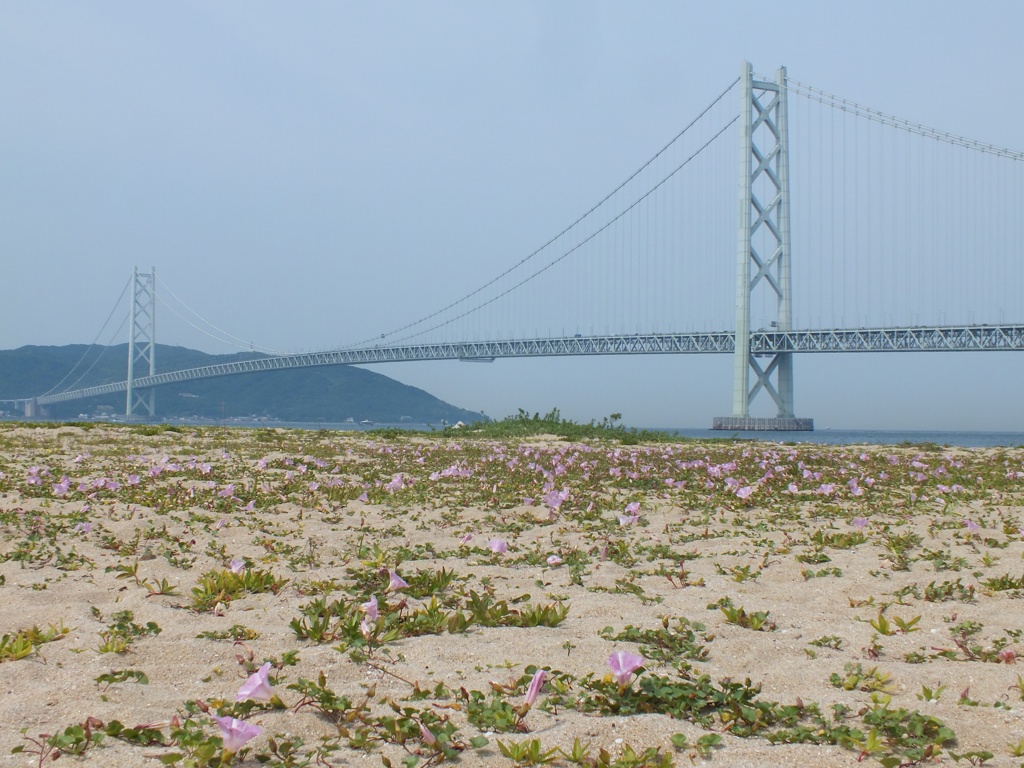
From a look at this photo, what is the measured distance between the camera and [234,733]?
1575mm

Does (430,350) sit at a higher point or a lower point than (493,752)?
higher

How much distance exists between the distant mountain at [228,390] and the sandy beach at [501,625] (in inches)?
2030

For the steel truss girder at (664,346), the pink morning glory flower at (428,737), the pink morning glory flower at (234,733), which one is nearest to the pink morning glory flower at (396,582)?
the pink morning glory flower at (428,737)

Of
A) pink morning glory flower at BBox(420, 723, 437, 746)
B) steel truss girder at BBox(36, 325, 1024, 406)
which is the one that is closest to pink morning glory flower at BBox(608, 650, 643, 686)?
pink morning glory flower at BBox(420, 723, 437, 746)

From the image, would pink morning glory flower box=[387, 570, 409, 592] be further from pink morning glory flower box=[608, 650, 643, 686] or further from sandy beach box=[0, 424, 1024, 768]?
pink morning glory flower box=[608, 650, 643, 686]

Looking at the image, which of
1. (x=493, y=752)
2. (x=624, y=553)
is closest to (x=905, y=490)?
(x=624, y=553)

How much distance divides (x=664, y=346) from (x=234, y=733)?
39.2 m

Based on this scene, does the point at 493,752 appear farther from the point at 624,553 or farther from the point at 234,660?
the point at 624,553

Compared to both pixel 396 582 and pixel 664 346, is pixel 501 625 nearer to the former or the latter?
pixel 396 582

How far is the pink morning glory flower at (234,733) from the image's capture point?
1.57 meters

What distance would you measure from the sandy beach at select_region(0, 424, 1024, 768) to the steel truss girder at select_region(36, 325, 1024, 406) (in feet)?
113

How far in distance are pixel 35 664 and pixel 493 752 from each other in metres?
1.27

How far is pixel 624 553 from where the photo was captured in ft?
12.2

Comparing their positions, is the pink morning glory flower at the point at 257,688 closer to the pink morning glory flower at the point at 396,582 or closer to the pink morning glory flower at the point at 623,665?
the pink morning glory flower at the point at 623,665
